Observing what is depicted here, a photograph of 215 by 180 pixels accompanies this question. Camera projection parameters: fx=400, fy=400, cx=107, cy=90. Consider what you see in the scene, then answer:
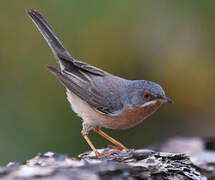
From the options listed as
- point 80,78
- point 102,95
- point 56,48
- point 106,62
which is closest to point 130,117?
point 102,95

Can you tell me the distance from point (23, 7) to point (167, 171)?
551 centimetres

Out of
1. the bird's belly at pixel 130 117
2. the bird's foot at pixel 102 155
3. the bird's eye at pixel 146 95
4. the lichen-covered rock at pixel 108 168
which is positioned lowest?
the lichen-covered rock at pixel 108 168

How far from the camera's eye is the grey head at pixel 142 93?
5.09m

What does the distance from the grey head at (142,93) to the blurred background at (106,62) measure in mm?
2111

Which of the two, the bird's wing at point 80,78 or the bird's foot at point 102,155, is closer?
the bird's foot at point 102,155

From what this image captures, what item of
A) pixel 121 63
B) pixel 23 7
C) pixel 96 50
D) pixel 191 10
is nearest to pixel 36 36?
pixel 23 7

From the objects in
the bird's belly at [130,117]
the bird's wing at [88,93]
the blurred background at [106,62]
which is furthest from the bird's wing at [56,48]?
the blurred background at [106,62]

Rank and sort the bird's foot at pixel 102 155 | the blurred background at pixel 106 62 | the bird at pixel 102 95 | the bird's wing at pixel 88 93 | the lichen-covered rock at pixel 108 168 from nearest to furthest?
the lichen-covered rock at pixel 108 168 → the bird's foot at pixel 102 155 → the bird at pixel 102 95 → the bird's wing at pixel 88 93 → the blurred background at pixel 106 62

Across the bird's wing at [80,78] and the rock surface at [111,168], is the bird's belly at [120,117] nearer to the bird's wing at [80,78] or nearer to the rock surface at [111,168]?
the bird's wing at [80,78]

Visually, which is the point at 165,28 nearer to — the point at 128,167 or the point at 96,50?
the point at 96,50

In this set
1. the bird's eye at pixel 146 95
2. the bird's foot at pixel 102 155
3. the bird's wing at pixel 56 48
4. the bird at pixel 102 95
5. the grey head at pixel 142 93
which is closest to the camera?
the bird's foot at pixel 102 155

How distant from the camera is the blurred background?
7.31 m

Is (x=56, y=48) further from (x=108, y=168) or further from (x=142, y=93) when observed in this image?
(x=108, y=168)

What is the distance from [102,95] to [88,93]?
0.21m
